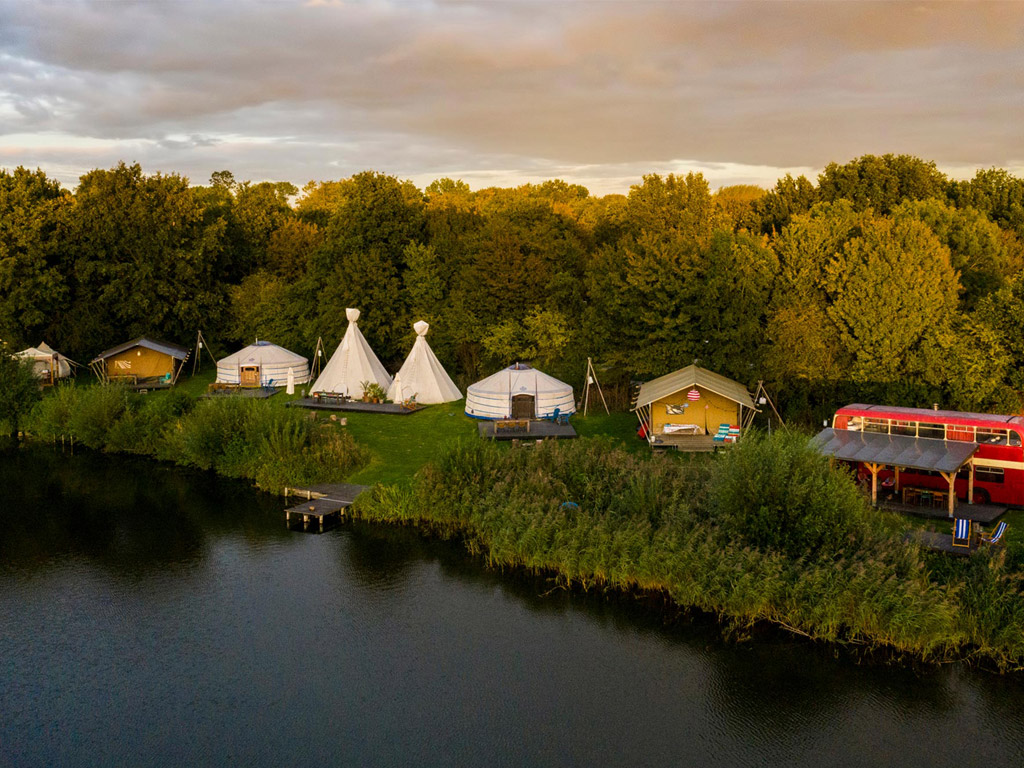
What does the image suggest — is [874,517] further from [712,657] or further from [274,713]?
[274,713]

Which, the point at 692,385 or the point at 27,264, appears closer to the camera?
the point at 692,385

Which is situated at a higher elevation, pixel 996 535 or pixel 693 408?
pixel 693 408

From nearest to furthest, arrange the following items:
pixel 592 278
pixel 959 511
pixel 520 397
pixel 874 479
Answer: pixel 959 511, pixel 874 479, pixel 520 397, pixel 592 278

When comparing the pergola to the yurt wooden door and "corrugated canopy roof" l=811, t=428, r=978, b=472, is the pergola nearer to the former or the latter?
"corrugated canopy roof" l=811, t=428, r=978, b=472

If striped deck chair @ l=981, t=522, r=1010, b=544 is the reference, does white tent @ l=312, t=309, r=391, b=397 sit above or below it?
above

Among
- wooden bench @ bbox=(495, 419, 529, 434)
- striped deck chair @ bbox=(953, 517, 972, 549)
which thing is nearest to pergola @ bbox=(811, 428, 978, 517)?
striped deck chair @ bbox=(953, 517, 972, 549)

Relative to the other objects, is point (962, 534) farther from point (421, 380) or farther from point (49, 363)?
point (49, 363)

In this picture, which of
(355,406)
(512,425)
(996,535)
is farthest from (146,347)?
(996,535)
